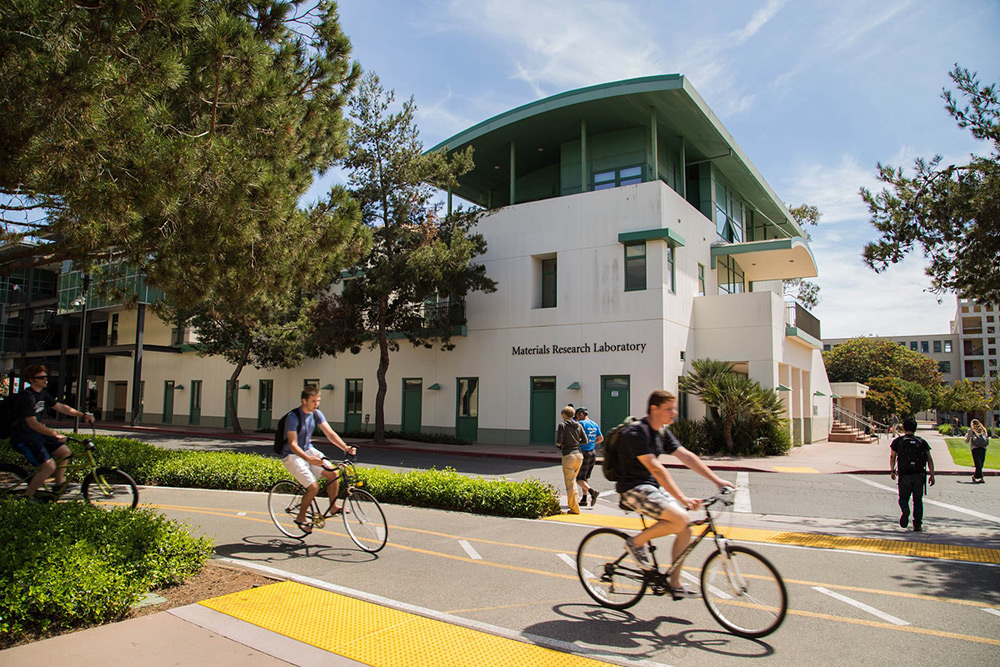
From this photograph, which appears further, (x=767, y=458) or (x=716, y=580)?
(x=767, y=458)

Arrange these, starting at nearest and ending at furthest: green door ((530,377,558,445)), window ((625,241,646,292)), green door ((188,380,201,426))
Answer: window ((625,241,646,292))
green door ((530,377,558,445))
green door ((188,380,201,426))

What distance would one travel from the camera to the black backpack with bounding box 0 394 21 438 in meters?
7.97

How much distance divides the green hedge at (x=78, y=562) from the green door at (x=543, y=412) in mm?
18572

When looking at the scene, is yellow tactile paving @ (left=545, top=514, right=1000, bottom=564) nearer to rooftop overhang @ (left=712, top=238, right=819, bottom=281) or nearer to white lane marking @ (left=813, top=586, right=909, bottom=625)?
white lane marking @ (left=813, top=586, right=909, bottom=625)

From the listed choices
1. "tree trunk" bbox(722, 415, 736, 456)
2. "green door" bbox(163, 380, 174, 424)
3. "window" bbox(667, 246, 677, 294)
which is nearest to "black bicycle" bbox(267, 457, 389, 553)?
"tree trunk" bbox(722, 415, 736, 456)

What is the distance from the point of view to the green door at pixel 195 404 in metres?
38.0

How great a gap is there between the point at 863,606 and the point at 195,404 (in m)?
38.9

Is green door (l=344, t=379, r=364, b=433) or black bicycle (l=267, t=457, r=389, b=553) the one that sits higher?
green door (l=344, t=379, r=364, b=433)

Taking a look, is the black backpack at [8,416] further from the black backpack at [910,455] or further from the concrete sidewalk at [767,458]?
the concrete sidewalk at [767,458]

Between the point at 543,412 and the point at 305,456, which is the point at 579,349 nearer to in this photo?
the point at 543,412

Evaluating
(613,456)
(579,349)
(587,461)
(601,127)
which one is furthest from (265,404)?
(613,456)

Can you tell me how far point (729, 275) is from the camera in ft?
98.6

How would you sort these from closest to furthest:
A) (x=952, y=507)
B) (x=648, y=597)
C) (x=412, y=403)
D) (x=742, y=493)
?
(x=648, y=597)
(x=952, y=507)
(x=742, y=493)
(x=412, y=403)

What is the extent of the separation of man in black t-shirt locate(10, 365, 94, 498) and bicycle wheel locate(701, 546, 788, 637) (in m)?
7.49
